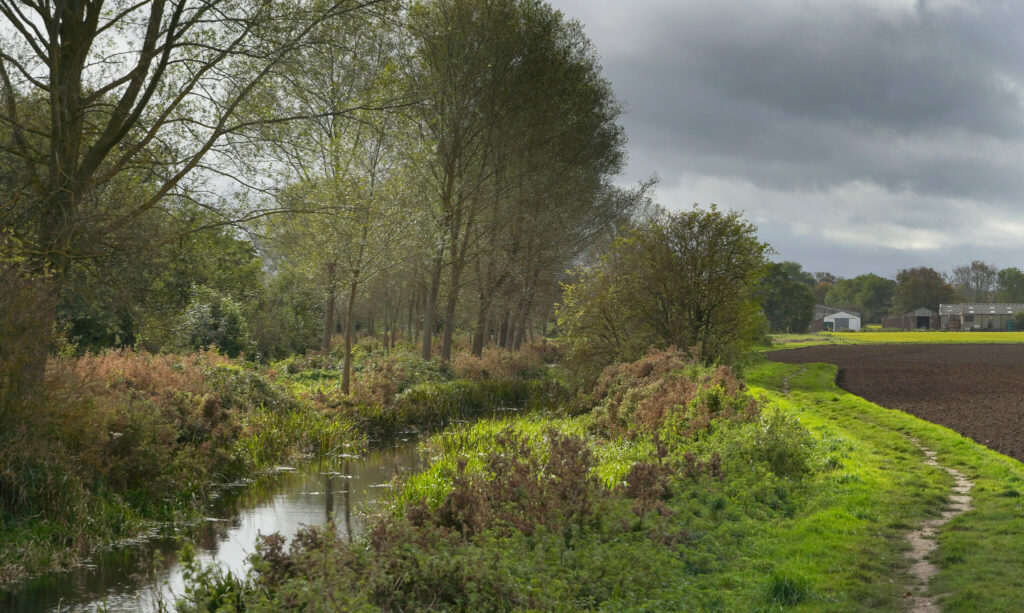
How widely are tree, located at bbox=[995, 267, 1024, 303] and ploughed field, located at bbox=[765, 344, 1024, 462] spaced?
99.9 metres

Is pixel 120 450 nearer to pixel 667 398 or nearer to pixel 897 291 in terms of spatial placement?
pixel 667 398

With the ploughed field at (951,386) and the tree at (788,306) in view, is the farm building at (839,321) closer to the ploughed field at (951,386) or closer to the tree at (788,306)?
the tree at (788,306)

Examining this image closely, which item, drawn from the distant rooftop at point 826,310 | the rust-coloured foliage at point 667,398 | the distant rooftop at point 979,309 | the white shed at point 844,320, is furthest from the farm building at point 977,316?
the rust-coloured foliage at point 667,398

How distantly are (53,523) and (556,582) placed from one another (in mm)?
6833

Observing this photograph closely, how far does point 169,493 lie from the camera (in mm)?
11883

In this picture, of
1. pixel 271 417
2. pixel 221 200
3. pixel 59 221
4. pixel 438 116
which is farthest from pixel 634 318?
pixel 59 221

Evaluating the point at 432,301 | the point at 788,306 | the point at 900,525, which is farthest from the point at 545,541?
the point at 788,306

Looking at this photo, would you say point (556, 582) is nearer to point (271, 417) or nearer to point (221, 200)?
point (221, 200)

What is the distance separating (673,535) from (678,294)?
17.6 m

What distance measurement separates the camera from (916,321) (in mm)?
114750

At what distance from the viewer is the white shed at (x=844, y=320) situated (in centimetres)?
12419

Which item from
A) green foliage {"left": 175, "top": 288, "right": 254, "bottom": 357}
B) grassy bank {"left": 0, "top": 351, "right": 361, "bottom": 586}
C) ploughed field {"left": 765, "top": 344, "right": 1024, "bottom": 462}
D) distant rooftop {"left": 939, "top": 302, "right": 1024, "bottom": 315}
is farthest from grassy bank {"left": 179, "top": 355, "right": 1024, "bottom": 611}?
distant rooftop {"left": 939, "top": 302, "right": 1024, "bottom": 315}

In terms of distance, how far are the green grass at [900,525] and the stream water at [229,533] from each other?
17.8ft

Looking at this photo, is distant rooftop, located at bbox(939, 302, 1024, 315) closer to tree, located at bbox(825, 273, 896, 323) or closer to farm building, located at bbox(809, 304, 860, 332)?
farm building, located at bbox(809, 304, 860, 332)
